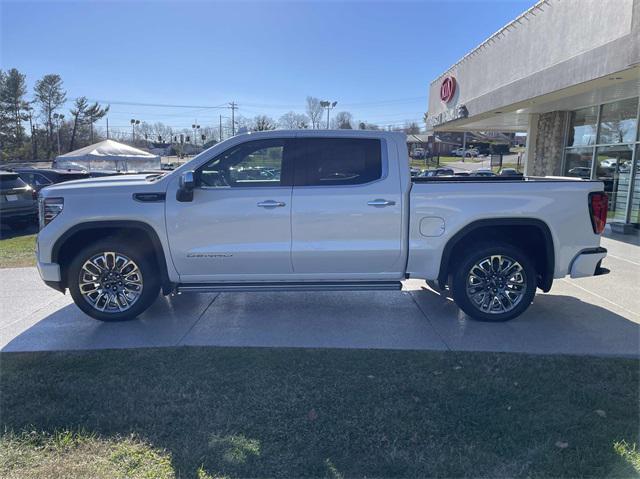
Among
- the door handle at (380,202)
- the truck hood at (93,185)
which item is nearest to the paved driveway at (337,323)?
the door handle at (380,202)

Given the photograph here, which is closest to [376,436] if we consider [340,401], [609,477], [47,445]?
[340,401]

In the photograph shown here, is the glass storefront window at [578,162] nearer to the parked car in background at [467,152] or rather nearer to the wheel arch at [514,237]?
the wheel arch at [514,237]

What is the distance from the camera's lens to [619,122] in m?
12.6

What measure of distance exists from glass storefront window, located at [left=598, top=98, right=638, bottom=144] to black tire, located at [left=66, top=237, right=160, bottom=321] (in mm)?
11981

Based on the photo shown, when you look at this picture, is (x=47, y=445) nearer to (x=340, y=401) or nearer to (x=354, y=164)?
(x=340, y=401)

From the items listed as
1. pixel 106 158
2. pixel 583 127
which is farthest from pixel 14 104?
pixel 583 127

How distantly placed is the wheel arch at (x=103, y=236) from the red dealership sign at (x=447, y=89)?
1880cm

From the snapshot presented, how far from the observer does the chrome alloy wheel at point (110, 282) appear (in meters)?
5.04

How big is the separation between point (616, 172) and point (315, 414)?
42.1 feet

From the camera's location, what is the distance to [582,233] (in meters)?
5.08

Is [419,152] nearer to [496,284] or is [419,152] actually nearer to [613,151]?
[613,151]

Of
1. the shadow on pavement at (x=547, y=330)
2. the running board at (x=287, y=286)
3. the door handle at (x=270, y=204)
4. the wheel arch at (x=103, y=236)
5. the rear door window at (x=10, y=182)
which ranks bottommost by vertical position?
the shadow on pavement at (x=547, y=330)

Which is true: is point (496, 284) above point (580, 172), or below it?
below

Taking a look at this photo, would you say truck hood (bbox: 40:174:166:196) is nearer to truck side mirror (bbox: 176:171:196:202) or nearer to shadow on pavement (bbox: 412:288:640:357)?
truck side mirror (bbox: 176:171:196:202)
